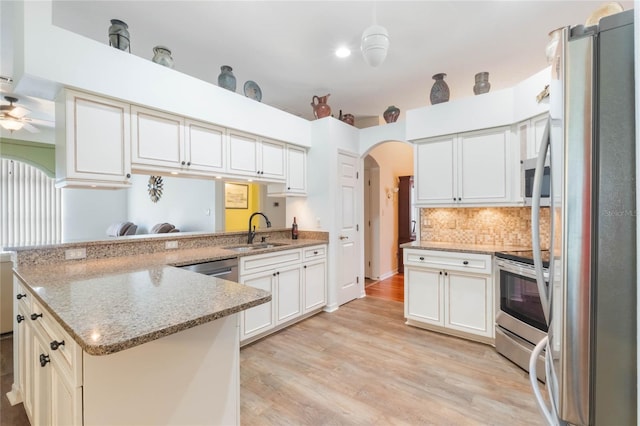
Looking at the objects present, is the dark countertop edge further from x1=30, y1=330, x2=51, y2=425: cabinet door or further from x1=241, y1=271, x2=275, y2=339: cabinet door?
x1=241, y1=271, x2=275, y2=339: cabinet door

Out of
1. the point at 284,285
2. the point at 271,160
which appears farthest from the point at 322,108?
the point at 284,285

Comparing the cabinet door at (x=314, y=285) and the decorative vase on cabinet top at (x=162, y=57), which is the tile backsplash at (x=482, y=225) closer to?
the cabinet door at (x=314, y=285)

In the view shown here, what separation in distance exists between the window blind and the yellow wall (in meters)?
3.74

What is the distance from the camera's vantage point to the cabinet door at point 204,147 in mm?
2627

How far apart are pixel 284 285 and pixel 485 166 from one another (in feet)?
8.19

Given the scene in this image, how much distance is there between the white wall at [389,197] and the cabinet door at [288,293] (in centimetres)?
250

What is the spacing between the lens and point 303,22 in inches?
96.3

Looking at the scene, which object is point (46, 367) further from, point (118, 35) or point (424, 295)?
point (424, 295)

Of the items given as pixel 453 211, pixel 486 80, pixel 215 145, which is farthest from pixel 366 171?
pixel 215 145

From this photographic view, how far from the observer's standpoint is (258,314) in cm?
282

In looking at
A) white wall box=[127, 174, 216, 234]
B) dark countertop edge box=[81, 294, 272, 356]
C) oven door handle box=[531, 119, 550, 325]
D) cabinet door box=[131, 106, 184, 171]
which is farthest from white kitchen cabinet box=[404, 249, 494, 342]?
white wall box=[127, 174, 216, 234]

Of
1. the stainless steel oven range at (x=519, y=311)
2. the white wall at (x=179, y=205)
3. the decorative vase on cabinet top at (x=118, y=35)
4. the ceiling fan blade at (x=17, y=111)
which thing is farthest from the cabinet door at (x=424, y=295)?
the ceiling fan blade at (x=17, y=111)

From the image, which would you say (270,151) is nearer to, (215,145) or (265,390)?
(215,145)

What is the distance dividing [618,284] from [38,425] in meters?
2.53
